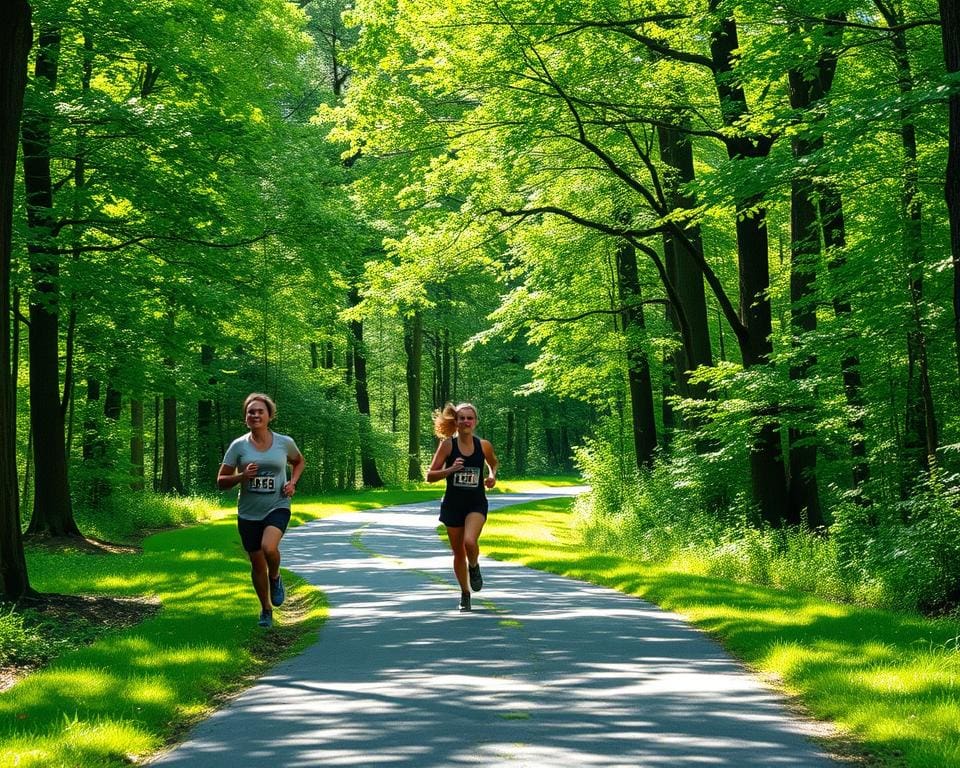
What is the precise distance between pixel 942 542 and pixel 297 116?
39.9 m

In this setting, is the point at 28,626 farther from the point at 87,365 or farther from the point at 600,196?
the point at 87,365

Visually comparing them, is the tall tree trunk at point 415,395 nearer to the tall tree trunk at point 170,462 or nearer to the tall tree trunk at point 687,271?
the tall tree trunk at point 170,462

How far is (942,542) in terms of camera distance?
1194 cm

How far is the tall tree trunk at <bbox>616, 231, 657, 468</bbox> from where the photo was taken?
26297mm

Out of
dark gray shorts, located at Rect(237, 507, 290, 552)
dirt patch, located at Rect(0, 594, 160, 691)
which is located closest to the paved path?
dark gray shorts, located at Rect(237, 507, 290, 552)

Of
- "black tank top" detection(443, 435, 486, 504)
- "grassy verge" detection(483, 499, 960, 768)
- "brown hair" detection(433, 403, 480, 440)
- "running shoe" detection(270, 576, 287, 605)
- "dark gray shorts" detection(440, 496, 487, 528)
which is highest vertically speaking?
"brown hair" detection(433, 403, 480, 440)

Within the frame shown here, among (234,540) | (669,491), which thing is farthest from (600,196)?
(234,540)

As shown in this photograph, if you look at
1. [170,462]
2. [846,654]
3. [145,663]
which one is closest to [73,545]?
[145,663]

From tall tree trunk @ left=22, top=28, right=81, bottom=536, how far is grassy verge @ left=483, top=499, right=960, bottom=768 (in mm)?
11267

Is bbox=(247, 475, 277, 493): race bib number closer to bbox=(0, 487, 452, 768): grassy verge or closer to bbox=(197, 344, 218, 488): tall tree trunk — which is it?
bbox=(0, 487, 452, 768): grassy verge

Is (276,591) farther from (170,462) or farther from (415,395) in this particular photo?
(415,395)

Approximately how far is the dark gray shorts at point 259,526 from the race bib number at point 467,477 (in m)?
2.17

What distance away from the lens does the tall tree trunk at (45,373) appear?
19.7 metres

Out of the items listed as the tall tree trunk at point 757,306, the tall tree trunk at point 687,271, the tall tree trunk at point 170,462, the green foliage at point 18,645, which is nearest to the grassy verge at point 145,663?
the green foliage at point 18,645
